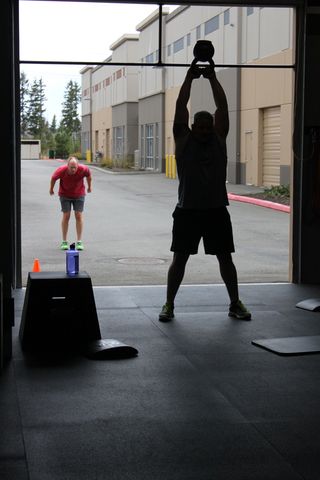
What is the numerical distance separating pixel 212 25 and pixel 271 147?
13.1 ft

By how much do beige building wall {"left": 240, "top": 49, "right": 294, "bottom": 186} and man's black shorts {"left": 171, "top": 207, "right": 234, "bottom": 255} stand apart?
15.1 m

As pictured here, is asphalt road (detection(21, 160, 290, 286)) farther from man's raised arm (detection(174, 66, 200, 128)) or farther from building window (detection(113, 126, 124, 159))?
man's raised arm (detection(174, 66, 200, 128))

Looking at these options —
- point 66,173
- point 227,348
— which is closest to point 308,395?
point 227,348

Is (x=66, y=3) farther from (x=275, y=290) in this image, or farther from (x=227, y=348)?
(x=227, y=348)

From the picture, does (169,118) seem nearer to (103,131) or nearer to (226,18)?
(103,131)

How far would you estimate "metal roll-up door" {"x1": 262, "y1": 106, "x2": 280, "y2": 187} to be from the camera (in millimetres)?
23078

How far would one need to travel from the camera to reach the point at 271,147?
76.6ft

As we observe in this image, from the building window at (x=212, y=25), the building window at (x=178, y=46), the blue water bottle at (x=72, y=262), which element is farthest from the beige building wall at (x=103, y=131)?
the blue water bottle at (x=72, y=262)

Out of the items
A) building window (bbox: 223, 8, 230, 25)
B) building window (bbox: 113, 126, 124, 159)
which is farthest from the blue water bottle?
building window (bbox: 113, 126, 124, 159)

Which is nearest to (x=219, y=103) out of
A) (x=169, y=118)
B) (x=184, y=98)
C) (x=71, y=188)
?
(x=184, y=98)

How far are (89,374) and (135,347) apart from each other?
0.83 metres

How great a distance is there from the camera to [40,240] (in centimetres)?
1426

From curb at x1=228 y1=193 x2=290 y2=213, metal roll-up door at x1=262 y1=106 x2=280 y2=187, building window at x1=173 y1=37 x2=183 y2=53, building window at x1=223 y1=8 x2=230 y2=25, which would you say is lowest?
curb at x1=228 y1=193 x2=290 y2=213

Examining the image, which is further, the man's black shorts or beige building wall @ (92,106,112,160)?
beige building wall @ (92,106,112,160)
